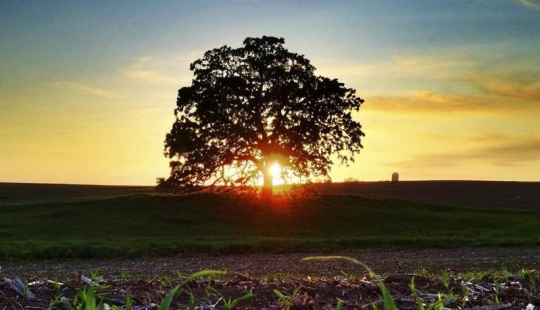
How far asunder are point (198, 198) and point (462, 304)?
44.3 metres

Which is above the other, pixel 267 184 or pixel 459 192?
pixel 267 184

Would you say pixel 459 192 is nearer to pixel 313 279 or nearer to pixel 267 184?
pixel 267 184

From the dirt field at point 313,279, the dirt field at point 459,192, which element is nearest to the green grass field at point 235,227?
the dirt field at point 313,279

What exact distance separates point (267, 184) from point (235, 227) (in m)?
8.04

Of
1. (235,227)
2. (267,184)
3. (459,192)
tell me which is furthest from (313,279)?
(459,192)

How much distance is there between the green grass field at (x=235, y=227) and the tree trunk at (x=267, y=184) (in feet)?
3.07

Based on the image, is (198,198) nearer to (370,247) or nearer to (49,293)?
(370,247)

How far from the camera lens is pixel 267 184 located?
4544 cm

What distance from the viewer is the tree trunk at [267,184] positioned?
4502cm

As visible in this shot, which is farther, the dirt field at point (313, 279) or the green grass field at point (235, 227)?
the green grass field at point (235, 227)

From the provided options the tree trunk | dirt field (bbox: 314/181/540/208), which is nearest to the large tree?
the tree trunk

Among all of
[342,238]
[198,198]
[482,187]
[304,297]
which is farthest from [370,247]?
[482,187]

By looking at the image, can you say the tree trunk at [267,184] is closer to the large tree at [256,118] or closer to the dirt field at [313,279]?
the large tree at [256,118]

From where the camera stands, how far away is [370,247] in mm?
31875
